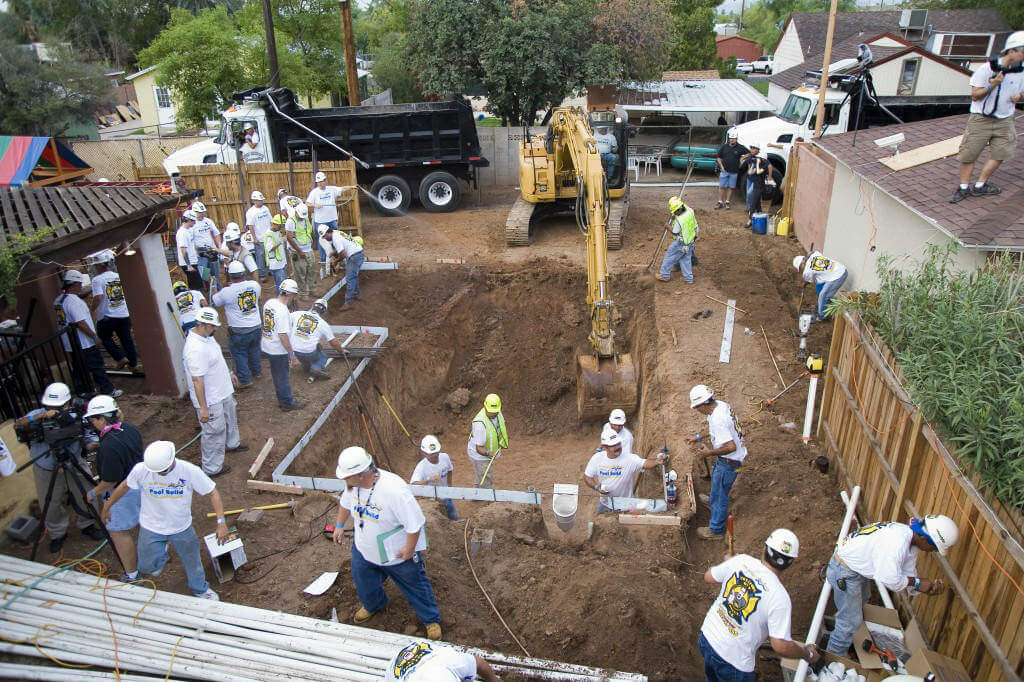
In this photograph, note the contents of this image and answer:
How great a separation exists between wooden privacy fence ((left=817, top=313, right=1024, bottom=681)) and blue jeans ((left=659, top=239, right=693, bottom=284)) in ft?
14.9

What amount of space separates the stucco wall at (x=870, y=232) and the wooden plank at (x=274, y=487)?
24.7ft

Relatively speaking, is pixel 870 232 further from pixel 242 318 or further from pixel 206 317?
pixel 206 317

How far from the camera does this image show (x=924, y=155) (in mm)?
9781

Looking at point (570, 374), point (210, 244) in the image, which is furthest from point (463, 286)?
point (210, 244)

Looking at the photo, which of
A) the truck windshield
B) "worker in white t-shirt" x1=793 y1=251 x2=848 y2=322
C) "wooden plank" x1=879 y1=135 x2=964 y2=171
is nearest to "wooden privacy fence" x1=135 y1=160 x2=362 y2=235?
"worker in white t-shirt" x1=793 y1=251 x2=848 y2=322

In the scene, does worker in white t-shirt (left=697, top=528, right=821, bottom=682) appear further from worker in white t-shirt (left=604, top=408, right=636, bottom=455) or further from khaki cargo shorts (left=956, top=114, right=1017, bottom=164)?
khaki cargo shorts (left=956, top=114, right=1017, bottom=164)

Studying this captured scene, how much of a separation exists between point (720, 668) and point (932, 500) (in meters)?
2.20

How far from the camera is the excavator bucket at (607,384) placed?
1044 cm

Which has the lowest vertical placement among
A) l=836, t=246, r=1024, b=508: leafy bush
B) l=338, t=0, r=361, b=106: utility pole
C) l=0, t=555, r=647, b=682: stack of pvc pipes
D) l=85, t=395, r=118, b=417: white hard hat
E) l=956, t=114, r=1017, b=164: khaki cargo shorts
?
l=0, t=555, r=647, b=682: stack of pvc pipes

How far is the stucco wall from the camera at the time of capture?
8.70 metres

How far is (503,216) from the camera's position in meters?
17.0

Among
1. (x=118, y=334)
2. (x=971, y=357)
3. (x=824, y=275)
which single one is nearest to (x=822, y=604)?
(x=971, y=357)

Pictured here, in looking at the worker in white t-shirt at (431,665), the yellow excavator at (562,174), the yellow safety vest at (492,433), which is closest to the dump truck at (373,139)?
the yellow excavator at (562,174)

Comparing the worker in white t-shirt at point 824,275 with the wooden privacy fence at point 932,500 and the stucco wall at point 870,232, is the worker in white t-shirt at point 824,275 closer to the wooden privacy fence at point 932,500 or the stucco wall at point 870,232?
the stucco wall at point 870,232
